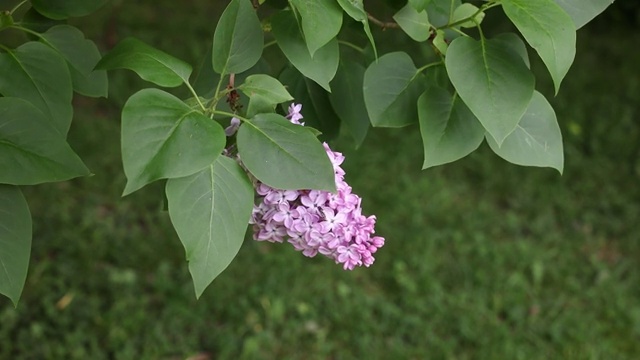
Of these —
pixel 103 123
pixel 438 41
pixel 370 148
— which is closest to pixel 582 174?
pixel 370 148

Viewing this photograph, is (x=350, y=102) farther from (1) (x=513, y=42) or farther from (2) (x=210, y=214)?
(2) (x=210, y=214)

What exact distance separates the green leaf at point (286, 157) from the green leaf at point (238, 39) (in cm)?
13

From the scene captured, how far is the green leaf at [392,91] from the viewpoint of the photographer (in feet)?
3.78

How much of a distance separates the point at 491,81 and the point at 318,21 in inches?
8.8

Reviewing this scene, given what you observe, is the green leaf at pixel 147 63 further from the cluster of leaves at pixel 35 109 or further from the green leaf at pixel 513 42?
the green leaf at pixel 513 42

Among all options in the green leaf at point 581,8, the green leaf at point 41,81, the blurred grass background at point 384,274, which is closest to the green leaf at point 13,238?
the green leaf at point 41,81

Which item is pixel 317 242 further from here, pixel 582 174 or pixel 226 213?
pixel 582 174

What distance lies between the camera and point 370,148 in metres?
4.05

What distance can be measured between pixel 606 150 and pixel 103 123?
2.49 metres

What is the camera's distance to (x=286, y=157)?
953 millimetres

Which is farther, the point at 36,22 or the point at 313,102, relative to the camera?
the point at 313,102

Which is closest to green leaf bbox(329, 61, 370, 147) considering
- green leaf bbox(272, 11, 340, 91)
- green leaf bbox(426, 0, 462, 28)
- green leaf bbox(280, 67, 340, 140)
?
green leaf bbox(280, 67, 340, 140)

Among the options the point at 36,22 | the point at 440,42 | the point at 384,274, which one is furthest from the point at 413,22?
the point at 384,274

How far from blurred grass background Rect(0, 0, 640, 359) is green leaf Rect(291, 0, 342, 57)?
201 cm
